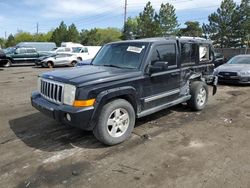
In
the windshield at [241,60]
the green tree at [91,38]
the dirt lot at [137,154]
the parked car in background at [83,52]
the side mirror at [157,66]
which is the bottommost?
the dirt lot at [137,154]

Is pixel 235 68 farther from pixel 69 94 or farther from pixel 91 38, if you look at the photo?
pixel 91 38

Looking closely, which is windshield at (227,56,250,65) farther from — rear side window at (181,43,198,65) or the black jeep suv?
rear side window at (181,43,198,65)

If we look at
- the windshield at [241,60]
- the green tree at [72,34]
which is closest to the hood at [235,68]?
the windshield at [241,60]

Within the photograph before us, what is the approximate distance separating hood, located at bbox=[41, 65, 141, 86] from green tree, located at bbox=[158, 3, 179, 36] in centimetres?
3940

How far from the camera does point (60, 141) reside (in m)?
4.85

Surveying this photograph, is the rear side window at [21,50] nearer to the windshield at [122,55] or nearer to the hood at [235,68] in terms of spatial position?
the hood at [235,68]

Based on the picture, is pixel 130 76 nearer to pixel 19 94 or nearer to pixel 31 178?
pixel 31 178

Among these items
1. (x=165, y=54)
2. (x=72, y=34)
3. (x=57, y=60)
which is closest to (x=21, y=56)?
(x=57, y=60)

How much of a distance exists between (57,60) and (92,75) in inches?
744

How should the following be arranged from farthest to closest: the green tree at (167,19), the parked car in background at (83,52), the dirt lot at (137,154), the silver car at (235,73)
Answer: the green tree at (167,19)
the parked car in background at (83,52)
the silver car at (235,73)
the dirt lot at (137,154)

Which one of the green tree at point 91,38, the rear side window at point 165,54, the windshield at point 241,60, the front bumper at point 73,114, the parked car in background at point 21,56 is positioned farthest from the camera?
the green tree at point 91,38

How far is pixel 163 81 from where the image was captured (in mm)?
5555

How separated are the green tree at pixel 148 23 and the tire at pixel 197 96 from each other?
3742cm

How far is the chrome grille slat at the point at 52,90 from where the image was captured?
4.49 meters
